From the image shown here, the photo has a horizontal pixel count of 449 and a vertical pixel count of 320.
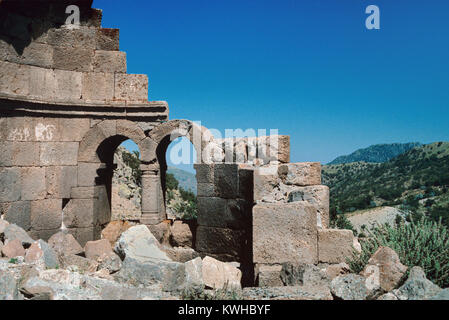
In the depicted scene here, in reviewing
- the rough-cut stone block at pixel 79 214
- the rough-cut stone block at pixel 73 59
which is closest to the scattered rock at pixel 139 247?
the rough-cut stone block at pixel 79 214

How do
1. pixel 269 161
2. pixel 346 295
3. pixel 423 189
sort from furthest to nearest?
pixel 423 189, pixel 269 161, pixel 346 295

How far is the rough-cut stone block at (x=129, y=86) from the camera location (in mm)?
8266

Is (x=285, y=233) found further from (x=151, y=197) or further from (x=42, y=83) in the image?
(x=42, y=83)

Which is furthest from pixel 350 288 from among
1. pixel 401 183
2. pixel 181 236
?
pixel 401 183

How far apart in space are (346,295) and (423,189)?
3659cm

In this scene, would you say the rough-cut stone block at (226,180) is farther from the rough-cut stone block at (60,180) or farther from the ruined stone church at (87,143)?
the rough-cut stone block at (60,180)

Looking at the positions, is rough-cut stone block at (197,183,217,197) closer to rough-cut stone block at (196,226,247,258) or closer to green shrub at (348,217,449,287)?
rough-cut stone block at (196,226,247,258)

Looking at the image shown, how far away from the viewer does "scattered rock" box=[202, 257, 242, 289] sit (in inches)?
187

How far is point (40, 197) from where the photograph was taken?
7.77 meters

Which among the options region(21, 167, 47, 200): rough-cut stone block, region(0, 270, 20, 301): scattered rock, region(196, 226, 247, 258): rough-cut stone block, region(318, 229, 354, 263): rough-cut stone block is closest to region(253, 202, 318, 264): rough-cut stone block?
region(318, 229, 354, 263): rough-cut stone block

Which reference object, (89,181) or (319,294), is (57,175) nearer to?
(89,181)

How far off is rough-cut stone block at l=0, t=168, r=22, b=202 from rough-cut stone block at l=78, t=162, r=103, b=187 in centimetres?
109

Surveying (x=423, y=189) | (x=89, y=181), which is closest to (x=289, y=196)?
(x=89, y=181)
